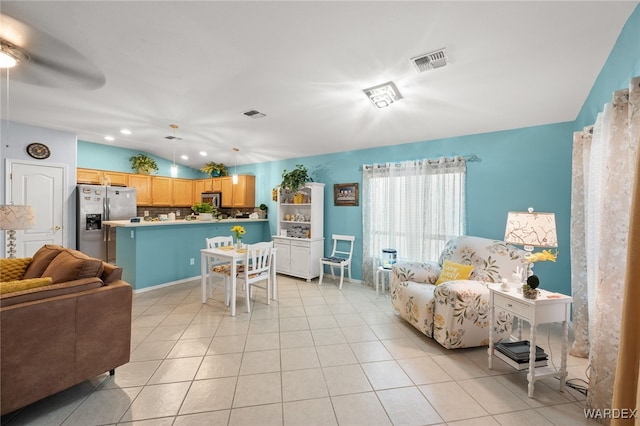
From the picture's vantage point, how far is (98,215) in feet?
15.9

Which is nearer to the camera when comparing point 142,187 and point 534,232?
point 534,232

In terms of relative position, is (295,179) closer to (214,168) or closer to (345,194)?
(345,194)

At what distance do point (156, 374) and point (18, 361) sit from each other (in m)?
0.86

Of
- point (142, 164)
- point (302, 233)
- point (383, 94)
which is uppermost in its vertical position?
point (383, 94)

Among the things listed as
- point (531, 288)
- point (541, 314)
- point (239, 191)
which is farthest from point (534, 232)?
point (239, 191)

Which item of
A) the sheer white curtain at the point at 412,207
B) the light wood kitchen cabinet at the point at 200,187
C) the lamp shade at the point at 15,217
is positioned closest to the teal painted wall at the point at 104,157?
the light wood kitchen cabinet at the point at 200,187

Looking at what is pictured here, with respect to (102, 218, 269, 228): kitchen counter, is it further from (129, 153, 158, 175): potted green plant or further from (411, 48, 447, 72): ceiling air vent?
(411, 48, 447, 72): ceiling air vent

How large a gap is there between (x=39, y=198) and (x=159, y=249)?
81.6 inches

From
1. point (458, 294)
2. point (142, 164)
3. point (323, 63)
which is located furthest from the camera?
point (142, 164)

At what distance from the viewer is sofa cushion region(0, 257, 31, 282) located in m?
2.37

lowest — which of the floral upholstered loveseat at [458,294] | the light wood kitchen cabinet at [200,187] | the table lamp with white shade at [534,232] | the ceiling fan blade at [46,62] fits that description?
the floral upholstered loveseat at [458,294]

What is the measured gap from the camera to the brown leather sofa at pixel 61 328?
61.6 inches

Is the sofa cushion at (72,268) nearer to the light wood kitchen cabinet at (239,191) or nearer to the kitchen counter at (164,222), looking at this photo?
the kitchen counter at (164,222)

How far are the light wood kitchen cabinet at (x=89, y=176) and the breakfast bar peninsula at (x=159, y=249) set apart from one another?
5.93 feet
